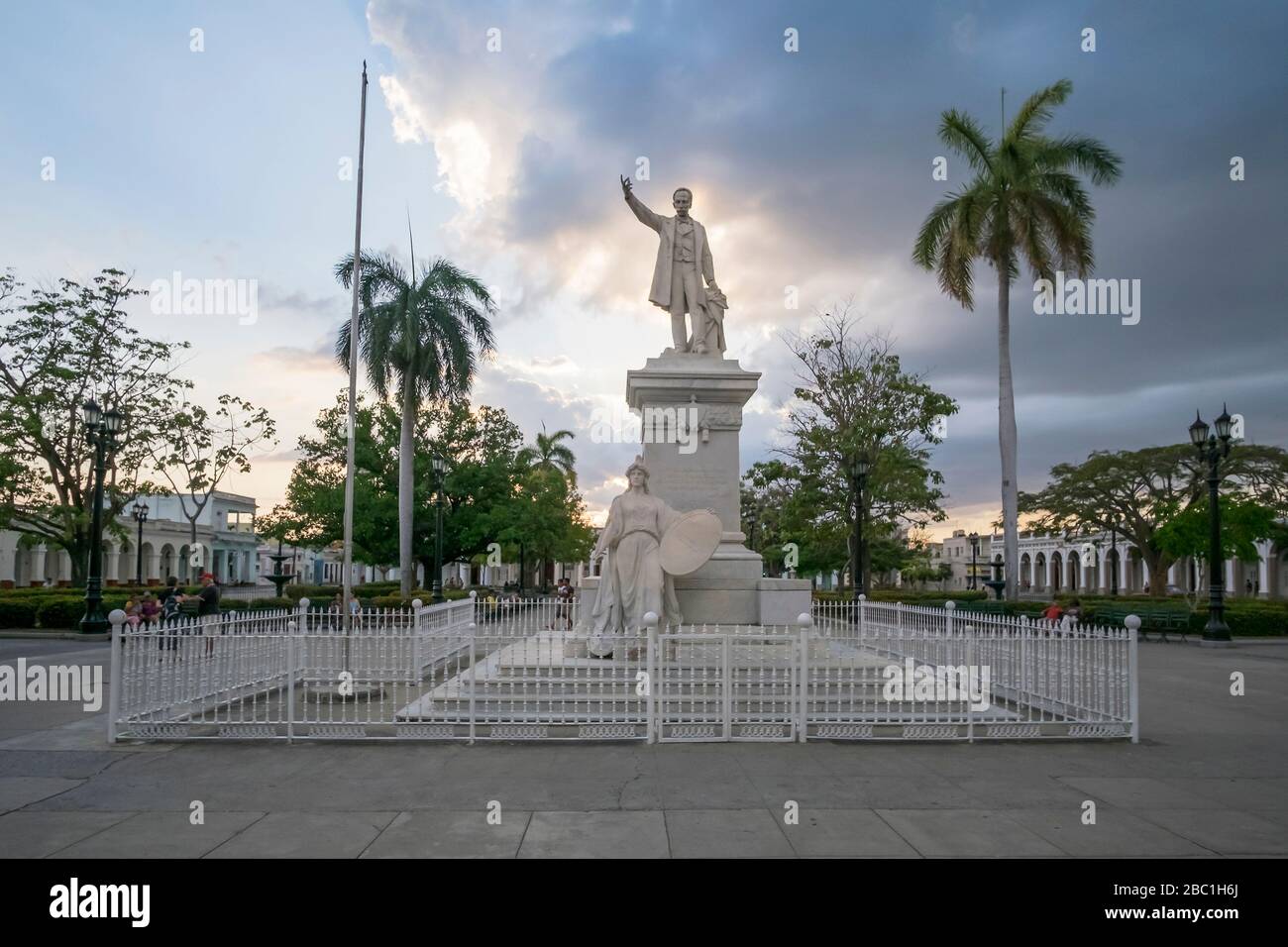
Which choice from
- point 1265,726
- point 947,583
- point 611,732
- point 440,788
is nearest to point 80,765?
point 440,788

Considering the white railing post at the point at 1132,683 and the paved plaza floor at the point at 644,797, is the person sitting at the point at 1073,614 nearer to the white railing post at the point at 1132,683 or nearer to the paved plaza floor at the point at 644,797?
the white railing post at the point at 1132,683

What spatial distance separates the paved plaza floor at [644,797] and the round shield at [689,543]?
3.00 meters

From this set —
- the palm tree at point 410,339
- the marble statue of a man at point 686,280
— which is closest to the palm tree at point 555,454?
the palm tree at point 410,339

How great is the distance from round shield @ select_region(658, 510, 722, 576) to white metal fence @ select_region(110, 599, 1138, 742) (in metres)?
1.28

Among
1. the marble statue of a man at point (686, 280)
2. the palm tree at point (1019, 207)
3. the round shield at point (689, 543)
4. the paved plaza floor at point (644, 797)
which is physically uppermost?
the palm tree at point (1019, 207)

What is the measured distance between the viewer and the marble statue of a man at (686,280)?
14461 millimetres

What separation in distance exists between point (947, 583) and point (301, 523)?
87150 mm

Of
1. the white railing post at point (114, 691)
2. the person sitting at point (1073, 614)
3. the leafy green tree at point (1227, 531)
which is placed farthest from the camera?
the leafy green tree at point (1227, 531)

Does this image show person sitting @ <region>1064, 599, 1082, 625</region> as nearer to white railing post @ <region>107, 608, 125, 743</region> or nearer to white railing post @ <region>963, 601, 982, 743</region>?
white railing post @ <region>963, 601, 982, 743</region>

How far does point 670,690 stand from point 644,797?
297 cm

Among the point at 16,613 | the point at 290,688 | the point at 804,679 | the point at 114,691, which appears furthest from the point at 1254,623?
the point at 16,613

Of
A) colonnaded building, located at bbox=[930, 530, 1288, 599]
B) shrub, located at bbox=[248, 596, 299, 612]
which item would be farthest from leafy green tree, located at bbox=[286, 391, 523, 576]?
colonnaded building, located at bbox=[930, 530, 1288, 599]

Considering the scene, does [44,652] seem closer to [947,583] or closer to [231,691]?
[231,691]

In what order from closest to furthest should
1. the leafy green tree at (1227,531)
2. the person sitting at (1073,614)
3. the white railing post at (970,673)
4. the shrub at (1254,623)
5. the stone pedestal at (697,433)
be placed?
the white railing post at (970,673), the person sitting at (1073,614), the stone pedestal at (697,433), the shrub at (1254,623), the leafy green tree at (1227,531)
